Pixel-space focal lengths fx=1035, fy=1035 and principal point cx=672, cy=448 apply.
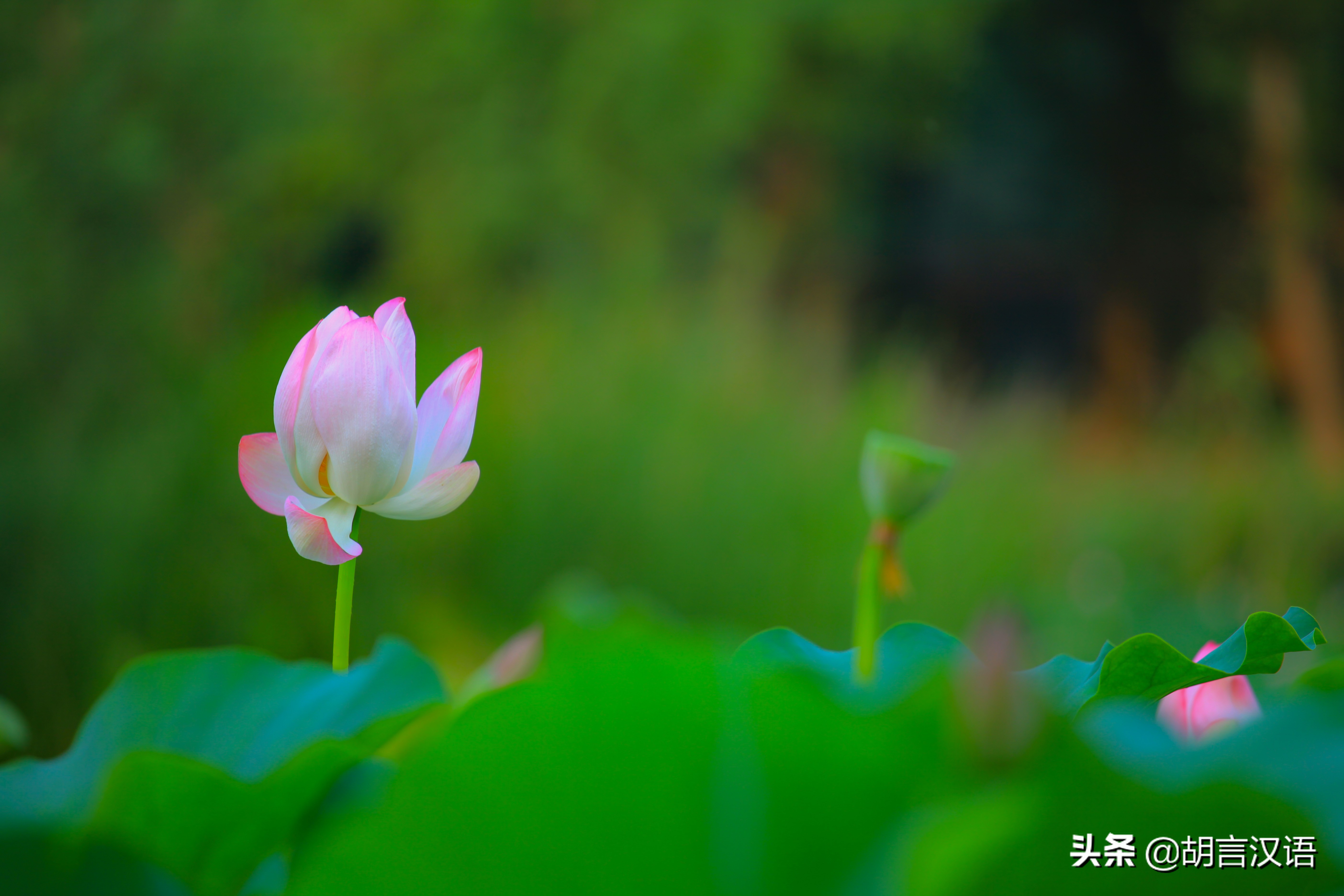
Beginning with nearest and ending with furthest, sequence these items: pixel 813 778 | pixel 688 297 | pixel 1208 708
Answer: pixel 813 778 → pixel 1208 708 → pixel 688 297

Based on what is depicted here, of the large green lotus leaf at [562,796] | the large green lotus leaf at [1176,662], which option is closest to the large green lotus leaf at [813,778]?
the large green lotus leaf at [562,796]

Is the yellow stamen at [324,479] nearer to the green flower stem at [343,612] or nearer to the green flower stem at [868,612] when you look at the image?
the green flower stem at [343,612]

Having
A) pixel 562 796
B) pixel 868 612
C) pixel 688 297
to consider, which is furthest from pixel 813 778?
pixel 688 297

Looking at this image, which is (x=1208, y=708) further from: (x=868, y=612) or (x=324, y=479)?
(x=324, y=479)

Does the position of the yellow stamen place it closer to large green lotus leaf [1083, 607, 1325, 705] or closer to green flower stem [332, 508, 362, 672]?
green flower stem [332, 508, 362, 672]

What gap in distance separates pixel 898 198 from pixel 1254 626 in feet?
20.5

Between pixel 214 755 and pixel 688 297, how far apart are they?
113 inches

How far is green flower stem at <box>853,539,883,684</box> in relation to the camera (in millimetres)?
265

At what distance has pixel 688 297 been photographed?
10.1ft

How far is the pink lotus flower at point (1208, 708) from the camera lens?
0.25 m

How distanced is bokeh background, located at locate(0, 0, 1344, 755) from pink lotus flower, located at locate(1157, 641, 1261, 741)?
114mm

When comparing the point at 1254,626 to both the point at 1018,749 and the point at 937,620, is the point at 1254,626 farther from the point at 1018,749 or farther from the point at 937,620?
the point at 937,620

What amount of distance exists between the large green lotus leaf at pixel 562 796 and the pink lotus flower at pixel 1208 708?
15cm

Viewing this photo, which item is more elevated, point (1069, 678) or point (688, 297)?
point (688, 297)
